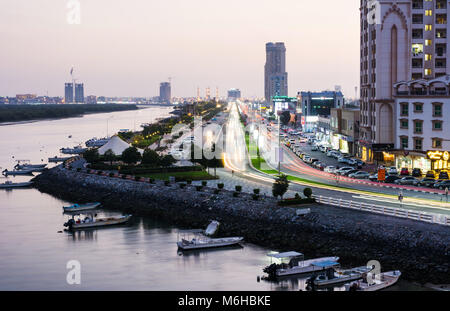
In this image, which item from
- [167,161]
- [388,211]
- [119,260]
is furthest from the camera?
[167,161]

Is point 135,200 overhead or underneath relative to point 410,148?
underneath

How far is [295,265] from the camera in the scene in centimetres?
3206

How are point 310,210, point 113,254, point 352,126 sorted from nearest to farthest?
point 113,254 < point 310,210 < point 352,126

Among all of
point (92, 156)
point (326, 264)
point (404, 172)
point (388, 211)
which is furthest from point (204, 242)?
point (92, 156)

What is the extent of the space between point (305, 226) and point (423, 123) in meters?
27.4

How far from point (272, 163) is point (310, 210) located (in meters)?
34.2

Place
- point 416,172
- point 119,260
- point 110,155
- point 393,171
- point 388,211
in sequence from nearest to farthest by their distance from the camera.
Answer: point 119,260, point 388,211, point 416,172, point 393,171, point 110,155

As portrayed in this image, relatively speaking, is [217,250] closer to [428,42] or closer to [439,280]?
[439,280]

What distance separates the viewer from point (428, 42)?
6800cm

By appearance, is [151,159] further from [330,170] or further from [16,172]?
[16,172]

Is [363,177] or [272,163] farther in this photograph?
[272,163]

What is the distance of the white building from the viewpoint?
192ft
